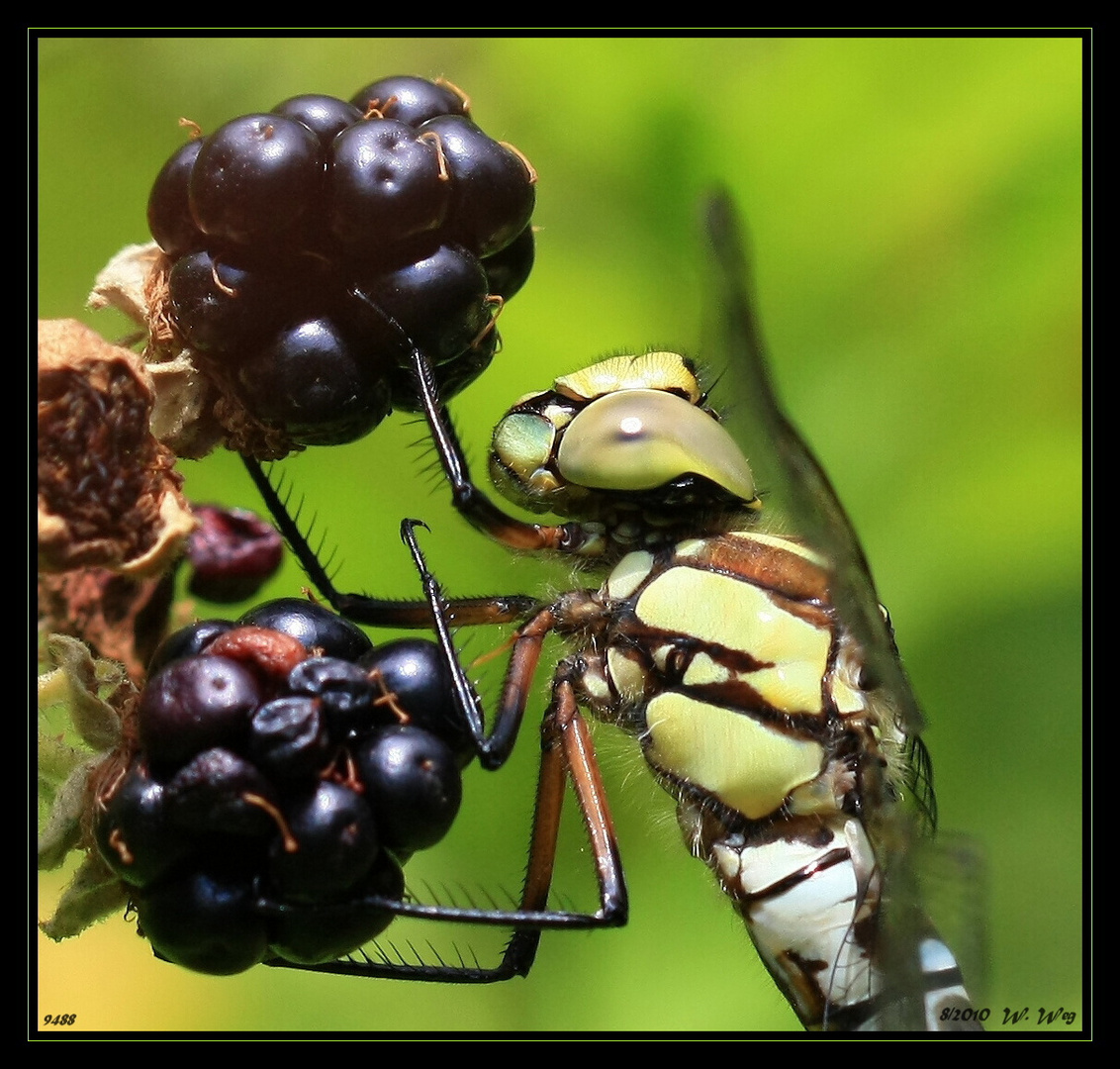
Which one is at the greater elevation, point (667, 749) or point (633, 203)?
point (633, 203)

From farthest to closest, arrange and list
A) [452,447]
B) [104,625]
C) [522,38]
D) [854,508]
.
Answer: [522,38] → [854,508] → [452,447] → [104,625]

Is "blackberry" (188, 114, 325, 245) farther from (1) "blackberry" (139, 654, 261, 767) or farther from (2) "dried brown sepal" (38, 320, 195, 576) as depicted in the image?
(1) "blackberry" (139, 654, 261, 767)

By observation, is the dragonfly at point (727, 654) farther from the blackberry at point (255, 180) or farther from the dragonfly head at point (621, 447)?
the blackberry at point (255, 180)

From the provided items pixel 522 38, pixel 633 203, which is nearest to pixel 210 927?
pixel 633 203

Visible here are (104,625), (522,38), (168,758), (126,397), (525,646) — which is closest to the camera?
(168,758)

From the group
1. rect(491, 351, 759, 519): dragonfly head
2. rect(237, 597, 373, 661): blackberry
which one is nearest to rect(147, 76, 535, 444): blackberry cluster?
rect(237, 597, 373, 661): blackberry

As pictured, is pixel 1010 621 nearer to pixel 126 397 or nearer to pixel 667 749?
pixel 667 749
